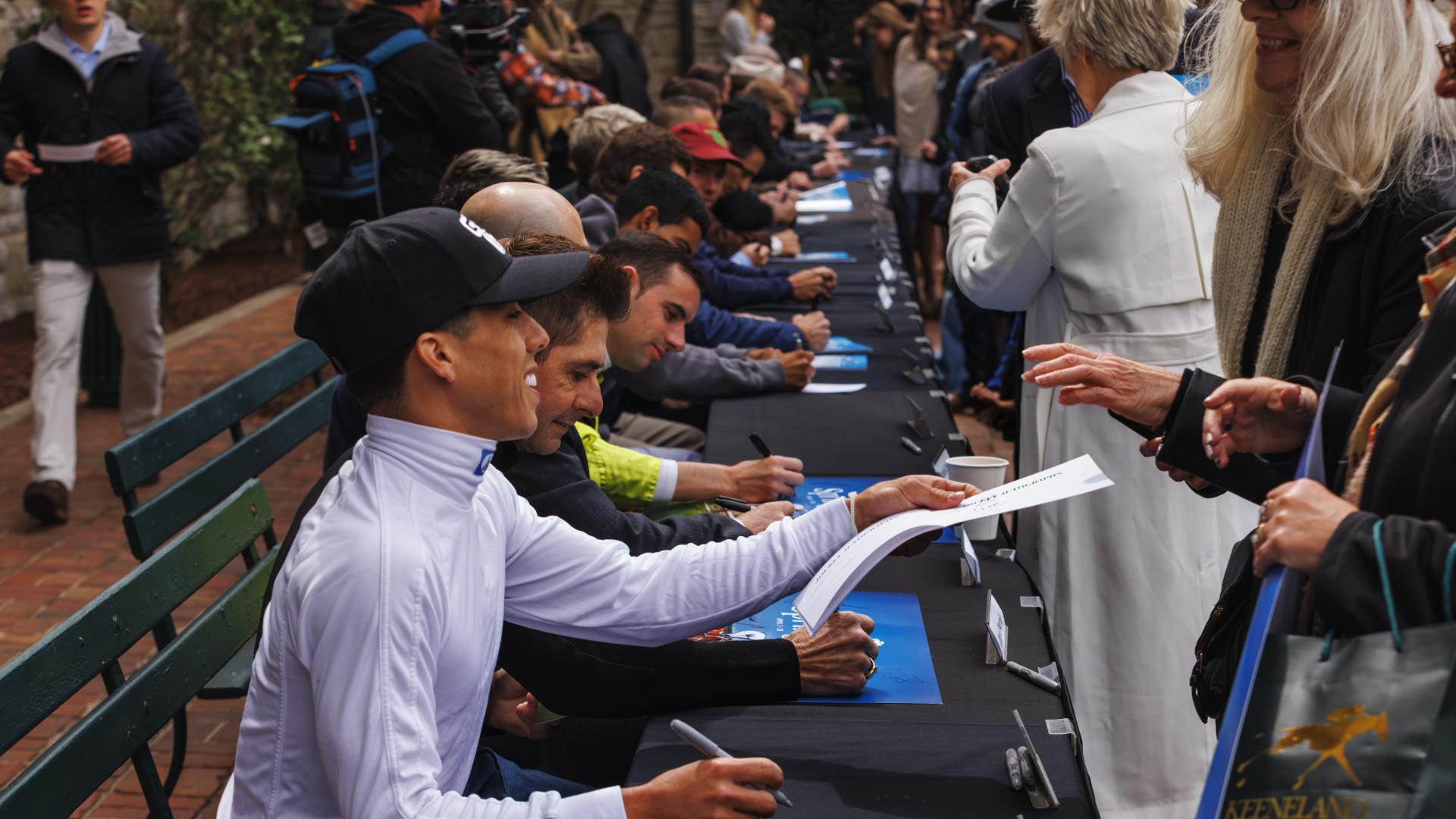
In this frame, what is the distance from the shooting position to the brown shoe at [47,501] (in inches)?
228

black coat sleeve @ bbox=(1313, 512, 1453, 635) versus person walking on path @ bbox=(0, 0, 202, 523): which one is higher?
black coat sleeve @ bbox=(1313, 512, 1453, 635)

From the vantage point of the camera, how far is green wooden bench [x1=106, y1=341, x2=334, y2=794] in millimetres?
3127

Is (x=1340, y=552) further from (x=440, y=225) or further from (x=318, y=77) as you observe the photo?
(x=318, y=77)

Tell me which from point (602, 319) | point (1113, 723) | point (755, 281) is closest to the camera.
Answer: point (602, 319)

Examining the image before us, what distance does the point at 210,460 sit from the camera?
3.68m

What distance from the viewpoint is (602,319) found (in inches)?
102

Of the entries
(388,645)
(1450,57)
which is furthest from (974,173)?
(388,645)

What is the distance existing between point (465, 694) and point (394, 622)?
0.76 feet

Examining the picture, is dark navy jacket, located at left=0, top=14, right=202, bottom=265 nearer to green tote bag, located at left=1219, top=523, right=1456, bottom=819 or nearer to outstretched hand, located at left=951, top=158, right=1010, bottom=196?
outstretched hand, located at left=951, top=158, right=1010, bottom=196

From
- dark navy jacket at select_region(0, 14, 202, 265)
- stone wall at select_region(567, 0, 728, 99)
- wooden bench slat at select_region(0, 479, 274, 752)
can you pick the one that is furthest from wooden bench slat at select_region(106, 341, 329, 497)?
stone wall at select_region(567, 0, 728, 99)

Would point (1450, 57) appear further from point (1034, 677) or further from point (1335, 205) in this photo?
point (1034, 677)

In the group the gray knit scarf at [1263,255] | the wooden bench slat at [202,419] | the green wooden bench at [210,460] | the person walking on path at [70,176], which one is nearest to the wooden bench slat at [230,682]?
the green wooden bench at [210,460]

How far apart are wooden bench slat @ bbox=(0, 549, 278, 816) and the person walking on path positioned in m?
3.35

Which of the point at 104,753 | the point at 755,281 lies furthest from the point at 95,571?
the point at 104,753
